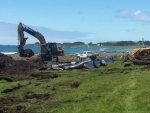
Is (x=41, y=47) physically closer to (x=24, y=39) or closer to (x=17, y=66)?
(x=24, y=39)

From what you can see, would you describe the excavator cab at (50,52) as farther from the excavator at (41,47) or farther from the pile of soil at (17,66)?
the pile of soil at (17,66)

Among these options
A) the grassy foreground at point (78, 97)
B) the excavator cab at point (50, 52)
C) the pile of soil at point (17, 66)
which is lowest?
the grassy foreground at point (78, 97)

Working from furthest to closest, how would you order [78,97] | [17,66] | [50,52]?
[50,52], [17,66], [78,97]

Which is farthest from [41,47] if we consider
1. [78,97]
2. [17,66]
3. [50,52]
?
[78,97]

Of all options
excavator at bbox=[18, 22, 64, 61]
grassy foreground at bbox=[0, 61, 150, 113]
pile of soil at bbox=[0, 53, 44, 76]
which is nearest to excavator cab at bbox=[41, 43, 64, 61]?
excavator at bbox=[18, 22, 64, 61]

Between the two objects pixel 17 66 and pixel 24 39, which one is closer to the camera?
pixel 17 66

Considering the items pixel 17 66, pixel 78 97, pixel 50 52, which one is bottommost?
pixel 78 97

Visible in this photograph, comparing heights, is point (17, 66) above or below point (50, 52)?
below

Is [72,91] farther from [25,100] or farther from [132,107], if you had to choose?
[132,107]

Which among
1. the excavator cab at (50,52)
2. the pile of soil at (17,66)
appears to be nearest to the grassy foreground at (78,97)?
the pile of soil at (17,66)

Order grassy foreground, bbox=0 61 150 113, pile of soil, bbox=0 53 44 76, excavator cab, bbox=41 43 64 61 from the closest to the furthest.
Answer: grassy foreground, bbox=0 61 150 113 → pile of soil, bbox=0 53 44 76 → excavator cab, bbox=41 43 64 61

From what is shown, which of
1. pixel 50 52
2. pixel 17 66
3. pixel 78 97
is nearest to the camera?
pixel 78 97

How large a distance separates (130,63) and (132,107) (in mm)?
32563

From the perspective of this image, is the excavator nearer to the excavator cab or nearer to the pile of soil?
the excavator cab
